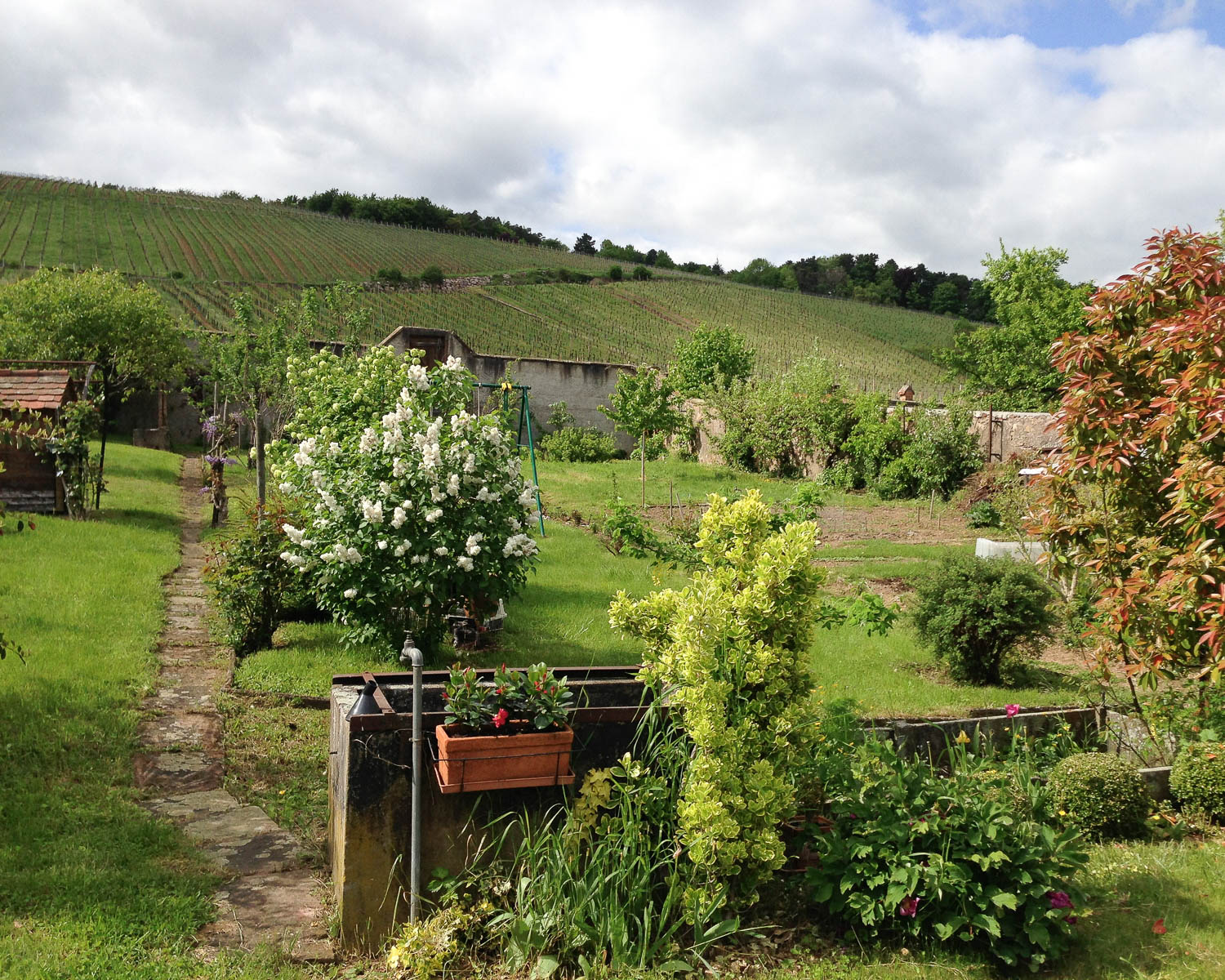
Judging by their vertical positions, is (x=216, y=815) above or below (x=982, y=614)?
below

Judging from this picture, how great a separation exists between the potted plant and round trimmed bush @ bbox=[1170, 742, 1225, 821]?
11.3 ft

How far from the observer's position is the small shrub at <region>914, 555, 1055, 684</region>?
7457 mm

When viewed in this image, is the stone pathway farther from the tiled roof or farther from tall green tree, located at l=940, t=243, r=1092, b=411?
tall green tree, located at l=940, t=243, r=1092, b=411

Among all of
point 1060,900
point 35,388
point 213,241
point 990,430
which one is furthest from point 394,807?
point 213,241

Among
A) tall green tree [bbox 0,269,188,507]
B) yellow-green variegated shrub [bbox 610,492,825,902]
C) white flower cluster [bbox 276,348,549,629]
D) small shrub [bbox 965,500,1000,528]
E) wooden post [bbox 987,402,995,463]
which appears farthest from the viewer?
tall green tree [bbox 0,269,188,507]

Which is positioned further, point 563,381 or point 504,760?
point 563,381

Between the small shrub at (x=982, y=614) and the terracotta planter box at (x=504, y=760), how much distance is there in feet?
15.5

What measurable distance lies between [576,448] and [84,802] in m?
21.7

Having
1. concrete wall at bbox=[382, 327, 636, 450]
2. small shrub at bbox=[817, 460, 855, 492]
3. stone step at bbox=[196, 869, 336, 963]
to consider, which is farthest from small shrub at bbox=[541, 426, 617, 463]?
stone step at bbox=[196, 869, 336, 963]

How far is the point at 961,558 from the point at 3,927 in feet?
23.0

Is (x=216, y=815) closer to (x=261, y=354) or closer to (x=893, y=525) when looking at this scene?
(x=893, y=525)

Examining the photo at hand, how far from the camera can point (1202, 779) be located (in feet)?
16.2

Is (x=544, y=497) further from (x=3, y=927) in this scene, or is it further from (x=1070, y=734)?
(x=3, y=927)

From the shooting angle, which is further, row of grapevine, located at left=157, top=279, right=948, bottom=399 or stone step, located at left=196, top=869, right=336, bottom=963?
row of grapevine, located at left=157, top=279, right=948, bottom=399
